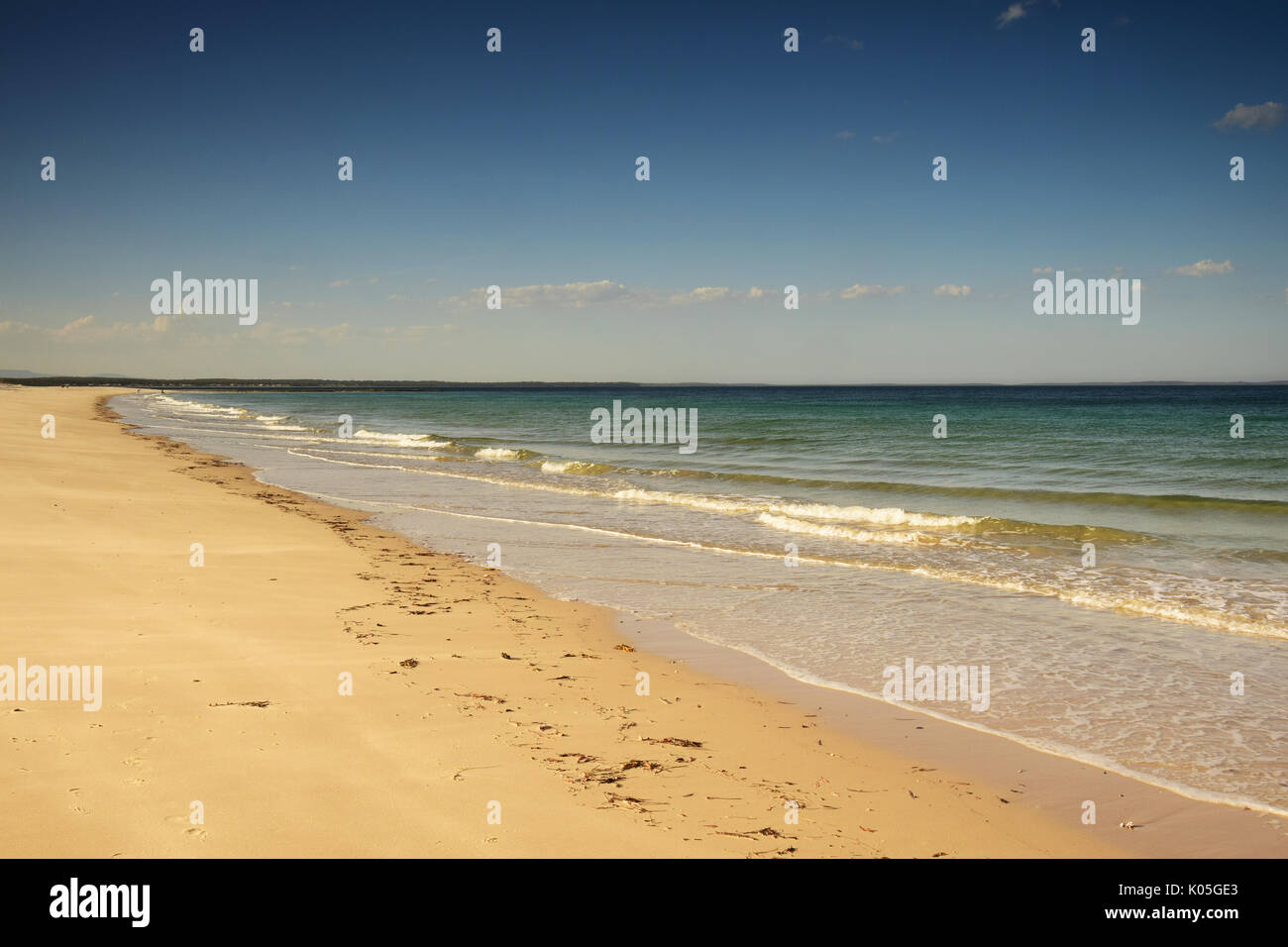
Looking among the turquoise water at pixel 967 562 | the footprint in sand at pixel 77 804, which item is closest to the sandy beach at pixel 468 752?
the footprint in sand at pixel 77 804

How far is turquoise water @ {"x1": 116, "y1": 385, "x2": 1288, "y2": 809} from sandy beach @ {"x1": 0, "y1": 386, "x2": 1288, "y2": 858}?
2.76 feet

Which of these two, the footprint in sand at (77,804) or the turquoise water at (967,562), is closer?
the footprint in sand at (77,804)

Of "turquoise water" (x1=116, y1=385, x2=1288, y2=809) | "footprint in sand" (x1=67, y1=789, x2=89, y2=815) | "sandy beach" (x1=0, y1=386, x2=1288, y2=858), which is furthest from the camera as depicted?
"turquoise water" (x1=116, y1=385, x2=1288, y2=809)

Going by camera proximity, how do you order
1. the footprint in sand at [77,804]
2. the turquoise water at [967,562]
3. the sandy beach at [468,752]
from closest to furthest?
the footprint in sand at [77,804] → the sandy beach at [468,752] → the turquoise water at [967,562]

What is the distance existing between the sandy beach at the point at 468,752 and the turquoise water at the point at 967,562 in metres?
0.84

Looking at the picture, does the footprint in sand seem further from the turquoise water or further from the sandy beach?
the turquoise water

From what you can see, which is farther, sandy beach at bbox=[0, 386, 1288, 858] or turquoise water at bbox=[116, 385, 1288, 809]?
turquoise water at bbox=[116, 385, 1288, 809]

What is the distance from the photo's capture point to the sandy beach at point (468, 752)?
426 centimetres

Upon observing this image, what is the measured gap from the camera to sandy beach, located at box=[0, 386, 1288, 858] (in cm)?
426

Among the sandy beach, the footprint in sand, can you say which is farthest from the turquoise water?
the footprint in sand

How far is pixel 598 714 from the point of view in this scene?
624cm

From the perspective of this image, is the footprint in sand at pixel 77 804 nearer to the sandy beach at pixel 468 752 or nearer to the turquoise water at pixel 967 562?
the sandy beach at pixel 468 752

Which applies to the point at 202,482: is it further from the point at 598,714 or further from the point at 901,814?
the point at 901,814

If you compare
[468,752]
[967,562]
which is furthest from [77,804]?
[967,562]
